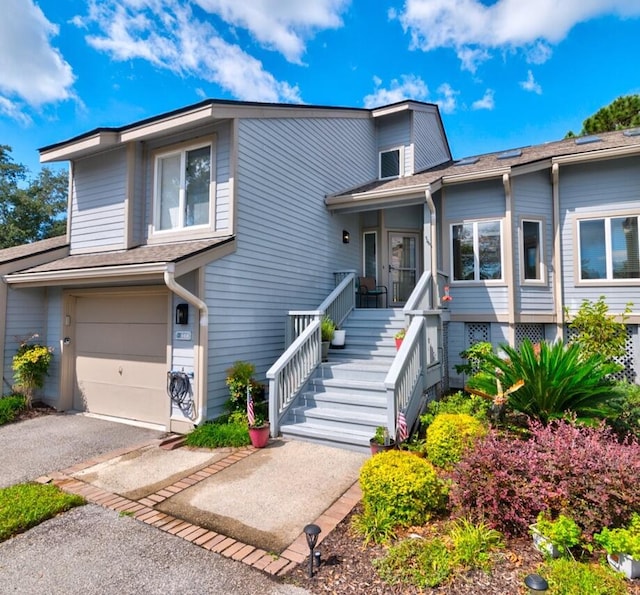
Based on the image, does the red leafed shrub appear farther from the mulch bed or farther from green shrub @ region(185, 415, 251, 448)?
green shrub @ region(185, 415, 251, 448)

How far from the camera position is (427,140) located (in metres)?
13.0

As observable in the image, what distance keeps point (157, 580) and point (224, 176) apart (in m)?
6.10

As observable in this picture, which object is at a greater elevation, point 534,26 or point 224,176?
point 534,26

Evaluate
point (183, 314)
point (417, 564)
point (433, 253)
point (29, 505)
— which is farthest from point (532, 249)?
point (29, 505)

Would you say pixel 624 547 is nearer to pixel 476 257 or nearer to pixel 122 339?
pixel 476 257

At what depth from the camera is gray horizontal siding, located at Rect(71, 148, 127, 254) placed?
803 cm

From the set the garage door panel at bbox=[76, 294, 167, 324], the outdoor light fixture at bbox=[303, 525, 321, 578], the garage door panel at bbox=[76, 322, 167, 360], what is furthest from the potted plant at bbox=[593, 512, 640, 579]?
the garage door panel at bbox=[76, 294, 167, 324]

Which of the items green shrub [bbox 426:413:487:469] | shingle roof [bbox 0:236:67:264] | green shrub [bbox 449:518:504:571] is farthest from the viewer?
shingle roof [bbox 0:236:67:264]

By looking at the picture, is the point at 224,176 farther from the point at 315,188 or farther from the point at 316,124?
the point at 316,124

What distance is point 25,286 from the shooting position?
26.2 ft

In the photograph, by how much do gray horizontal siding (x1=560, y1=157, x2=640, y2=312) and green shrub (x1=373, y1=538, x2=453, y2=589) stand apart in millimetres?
7927

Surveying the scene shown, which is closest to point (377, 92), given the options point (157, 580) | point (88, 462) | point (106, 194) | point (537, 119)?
point (537, 119)

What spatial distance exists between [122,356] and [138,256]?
214 cm

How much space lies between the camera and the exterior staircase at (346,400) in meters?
5.71
